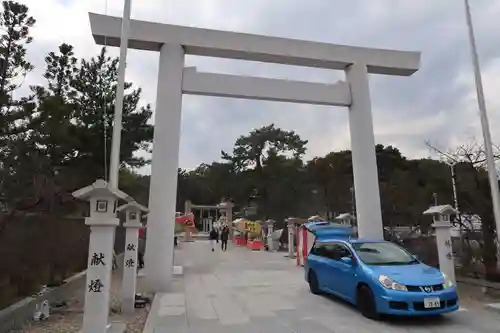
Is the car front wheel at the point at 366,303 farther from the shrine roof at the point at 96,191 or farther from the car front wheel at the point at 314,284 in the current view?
the shrine roof at the point at 96,191

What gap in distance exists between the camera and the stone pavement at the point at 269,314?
627 cm

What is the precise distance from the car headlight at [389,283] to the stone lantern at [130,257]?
15.0 ft

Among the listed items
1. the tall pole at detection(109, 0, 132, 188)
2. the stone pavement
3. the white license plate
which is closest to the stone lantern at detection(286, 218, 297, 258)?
the stone pavement

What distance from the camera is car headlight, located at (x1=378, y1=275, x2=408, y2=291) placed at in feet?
20.5

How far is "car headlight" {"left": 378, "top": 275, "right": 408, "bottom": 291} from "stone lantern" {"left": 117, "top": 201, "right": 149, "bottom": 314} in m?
4.57

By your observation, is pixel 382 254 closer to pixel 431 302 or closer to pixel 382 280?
pixel 382 280

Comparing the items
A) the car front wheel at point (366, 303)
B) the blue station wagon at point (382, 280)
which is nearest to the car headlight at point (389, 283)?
the blue station wagon at point (382, 280)

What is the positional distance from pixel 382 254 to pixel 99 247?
5194 mm

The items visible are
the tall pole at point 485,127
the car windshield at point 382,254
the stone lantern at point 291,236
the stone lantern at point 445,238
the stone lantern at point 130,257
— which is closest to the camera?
the car windshield at point 382,254

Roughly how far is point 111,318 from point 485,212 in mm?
9222

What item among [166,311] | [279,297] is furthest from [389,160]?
[166,311]

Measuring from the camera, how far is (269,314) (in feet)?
24.1

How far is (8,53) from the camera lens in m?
10.4

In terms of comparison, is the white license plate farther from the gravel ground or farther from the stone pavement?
the gravel ground
